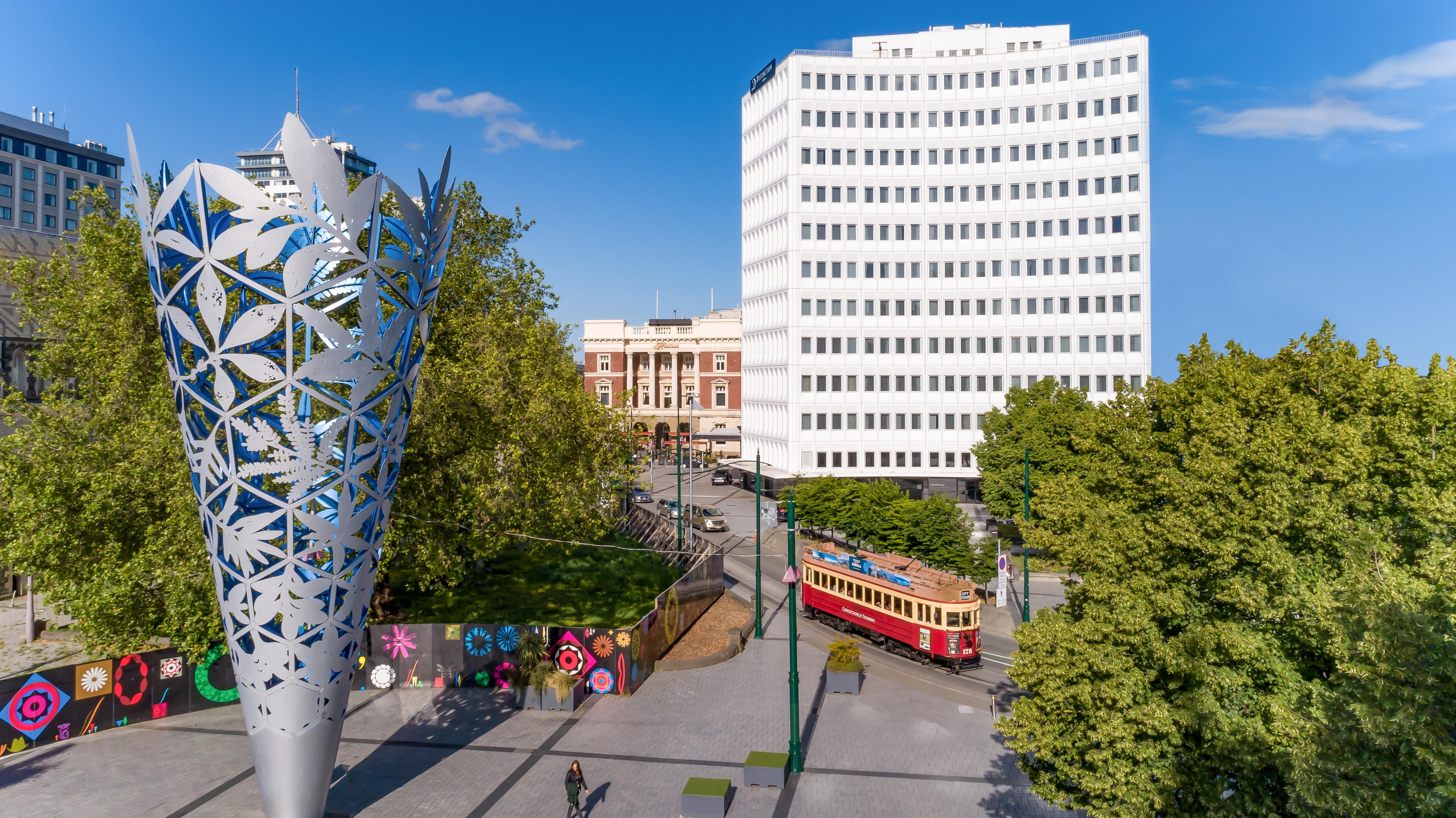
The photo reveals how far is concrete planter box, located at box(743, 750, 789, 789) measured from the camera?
2048 centimetres

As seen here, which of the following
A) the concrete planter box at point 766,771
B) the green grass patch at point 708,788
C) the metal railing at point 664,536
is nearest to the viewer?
the green grass patch at point 708,788

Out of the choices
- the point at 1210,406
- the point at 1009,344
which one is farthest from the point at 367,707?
the point at 1009,344

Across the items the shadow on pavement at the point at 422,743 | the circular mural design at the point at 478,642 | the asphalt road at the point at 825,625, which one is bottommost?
the asphalt road at the point at 825,625

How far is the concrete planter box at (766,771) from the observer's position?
67.2ft

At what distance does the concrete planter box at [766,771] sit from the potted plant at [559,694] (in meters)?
7.02

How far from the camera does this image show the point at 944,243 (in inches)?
2768

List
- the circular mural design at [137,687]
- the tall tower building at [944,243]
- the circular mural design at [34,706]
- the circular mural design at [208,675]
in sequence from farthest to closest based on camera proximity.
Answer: the tall tower building at [944,243]
the circular mural design at [208,675]
the circular mural design at [137,687]
the circular mural design at [34,706]

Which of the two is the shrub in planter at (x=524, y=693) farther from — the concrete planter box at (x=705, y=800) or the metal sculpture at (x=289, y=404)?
the metal sculpture at (x=289, y=404)

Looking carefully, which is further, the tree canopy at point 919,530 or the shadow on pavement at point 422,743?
the tree canopy at point 919,530

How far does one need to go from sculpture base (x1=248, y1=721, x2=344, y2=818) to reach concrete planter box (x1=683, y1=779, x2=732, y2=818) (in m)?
7.55

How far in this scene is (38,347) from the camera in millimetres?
40125

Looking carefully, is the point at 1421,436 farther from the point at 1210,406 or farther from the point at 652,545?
the point at 652,545

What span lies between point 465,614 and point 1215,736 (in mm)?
27949

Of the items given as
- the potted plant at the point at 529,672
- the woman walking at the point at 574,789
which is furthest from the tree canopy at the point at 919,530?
the woman walking at the point at 574,789
